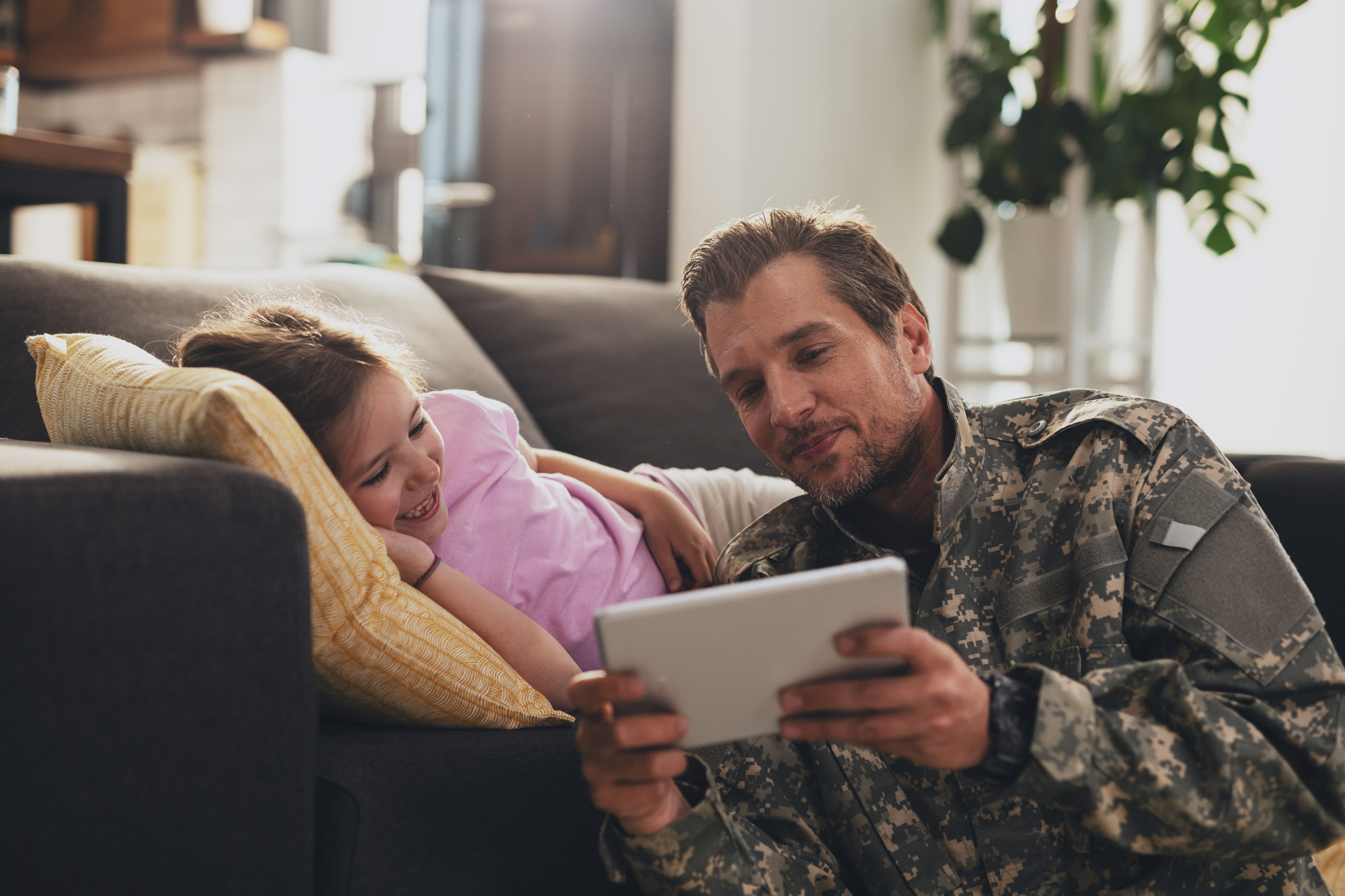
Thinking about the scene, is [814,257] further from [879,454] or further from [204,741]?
[204,741]

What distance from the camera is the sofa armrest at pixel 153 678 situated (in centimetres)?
70

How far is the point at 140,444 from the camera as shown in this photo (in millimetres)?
951

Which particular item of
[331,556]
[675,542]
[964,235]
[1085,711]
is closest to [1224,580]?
[1085,711]

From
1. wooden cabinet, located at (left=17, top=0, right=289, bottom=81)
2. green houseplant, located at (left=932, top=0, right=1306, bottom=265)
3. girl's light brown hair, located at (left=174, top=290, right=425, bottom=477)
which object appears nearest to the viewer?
girl's light brown hair, located at (left=174, top=290, right=425, bottom=477)

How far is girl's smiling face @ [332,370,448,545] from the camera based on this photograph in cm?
107

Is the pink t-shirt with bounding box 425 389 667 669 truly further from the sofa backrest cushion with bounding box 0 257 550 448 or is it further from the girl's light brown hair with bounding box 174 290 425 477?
the sofa backrest cushion with bounding box 0 257 550 448

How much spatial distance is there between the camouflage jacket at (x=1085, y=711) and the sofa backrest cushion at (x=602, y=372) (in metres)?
0.56

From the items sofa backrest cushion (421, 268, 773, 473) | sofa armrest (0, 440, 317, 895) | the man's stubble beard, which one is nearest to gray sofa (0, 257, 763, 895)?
sofa armrest (0, 440, 317, 895)

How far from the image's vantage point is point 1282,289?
331 cm

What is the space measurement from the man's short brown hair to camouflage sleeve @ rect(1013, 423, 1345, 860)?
397 millimetres

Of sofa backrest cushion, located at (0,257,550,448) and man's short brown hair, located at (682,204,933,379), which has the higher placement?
man's short brown hair, located at (682,204,933,379)

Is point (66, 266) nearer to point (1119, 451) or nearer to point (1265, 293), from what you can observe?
point (1119, 451)

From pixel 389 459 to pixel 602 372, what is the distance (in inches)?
29.9

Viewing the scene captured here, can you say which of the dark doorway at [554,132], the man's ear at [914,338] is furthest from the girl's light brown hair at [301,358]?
the dark doorway at [554,132]
